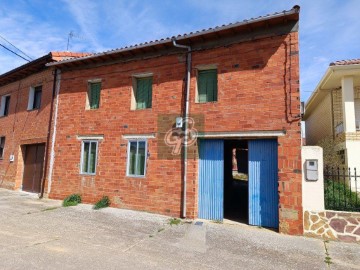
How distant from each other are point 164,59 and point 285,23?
3851 mm

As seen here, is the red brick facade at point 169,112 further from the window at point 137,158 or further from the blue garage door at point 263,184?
the blue garage door at point 263,184

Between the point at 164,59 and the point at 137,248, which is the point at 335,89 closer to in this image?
the point at 164,59

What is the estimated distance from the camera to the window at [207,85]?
330 inches

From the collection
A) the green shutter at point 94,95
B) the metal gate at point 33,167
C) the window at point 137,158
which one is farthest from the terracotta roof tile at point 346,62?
the metal gate at point 33,167

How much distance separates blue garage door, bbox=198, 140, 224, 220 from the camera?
791cm

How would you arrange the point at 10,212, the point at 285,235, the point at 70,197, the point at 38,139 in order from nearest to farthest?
the point at 285,235
the point at 10,212
the point at 70,197
the point at 38,139

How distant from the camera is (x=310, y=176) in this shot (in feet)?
22.2

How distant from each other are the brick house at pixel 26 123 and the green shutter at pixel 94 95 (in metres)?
2.08

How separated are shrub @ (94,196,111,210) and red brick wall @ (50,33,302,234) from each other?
243mm

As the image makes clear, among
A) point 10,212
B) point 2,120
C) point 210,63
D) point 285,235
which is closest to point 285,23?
point 210,63

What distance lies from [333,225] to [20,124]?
13.5 metres

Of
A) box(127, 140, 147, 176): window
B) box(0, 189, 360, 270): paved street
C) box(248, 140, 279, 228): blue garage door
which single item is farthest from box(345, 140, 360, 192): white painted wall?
box(127, 140, 147, 176): window

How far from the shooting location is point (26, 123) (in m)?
12.6

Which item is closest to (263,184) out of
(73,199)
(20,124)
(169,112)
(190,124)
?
(190,124)
